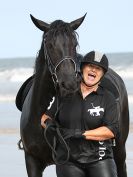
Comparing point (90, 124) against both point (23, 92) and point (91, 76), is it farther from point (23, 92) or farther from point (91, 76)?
point (23, 92)

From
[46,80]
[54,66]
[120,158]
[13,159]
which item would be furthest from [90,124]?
[13,159]

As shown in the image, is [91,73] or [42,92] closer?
[91,73]

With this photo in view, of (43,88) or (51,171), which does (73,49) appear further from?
(51,171)

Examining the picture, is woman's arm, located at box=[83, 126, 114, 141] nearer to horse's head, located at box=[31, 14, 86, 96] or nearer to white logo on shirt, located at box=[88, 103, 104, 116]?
white logo on shirt, located at box=[88, 103, 104, 116]

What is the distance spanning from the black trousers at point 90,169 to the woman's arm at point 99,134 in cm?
19

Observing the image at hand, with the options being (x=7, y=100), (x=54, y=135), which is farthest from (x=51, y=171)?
(x=7, y=100)

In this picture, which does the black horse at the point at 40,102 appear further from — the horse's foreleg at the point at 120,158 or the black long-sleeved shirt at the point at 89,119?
the black long-sleeved shirt at the point at 89,119

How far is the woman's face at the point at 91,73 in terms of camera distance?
4.96 metres

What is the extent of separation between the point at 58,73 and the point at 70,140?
0.63 metres

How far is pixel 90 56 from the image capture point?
5.09 meters

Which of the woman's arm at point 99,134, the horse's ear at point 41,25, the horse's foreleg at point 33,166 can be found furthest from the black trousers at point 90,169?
the horse's ear at point 41,25

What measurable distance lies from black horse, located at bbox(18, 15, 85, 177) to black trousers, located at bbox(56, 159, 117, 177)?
61 centimetres

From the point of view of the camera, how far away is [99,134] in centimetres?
489

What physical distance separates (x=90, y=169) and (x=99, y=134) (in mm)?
293
